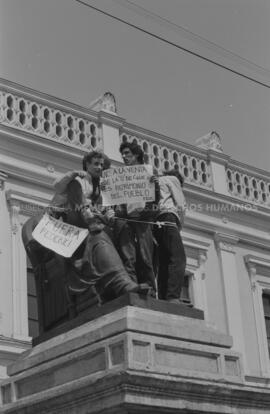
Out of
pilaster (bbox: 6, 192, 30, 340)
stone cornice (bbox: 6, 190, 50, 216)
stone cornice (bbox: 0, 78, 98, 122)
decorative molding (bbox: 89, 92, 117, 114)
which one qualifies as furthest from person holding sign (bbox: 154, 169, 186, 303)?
decorative molding (bbox: 89, 92, 117, 114)

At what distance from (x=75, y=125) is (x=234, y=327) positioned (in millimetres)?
5066

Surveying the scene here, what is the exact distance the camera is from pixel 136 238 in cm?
644

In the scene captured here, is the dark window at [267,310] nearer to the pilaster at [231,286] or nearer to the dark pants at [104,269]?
the pilaster at [231,286]

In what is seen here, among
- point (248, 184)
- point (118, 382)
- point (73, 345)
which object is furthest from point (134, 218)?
point (248, 184)

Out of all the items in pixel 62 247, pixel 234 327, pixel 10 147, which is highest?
pixel 10 147

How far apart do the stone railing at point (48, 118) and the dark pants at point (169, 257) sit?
9726mm

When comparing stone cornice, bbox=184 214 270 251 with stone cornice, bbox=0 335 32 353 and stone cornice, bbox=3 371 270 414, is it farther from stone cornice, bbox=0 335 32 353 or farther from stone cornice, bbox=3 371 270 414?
stone cornice, bbox=3 371 270 414

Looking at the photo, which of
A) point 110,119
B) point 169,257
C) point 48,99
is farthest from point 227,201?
point 169,257

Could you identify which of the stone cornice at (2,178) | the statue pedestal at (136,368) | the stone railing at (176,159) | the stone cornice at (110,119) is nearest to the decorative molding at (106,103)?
the stone cornice at (110,119)

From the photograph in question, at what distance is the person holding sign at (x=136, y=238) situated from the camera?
6.38m

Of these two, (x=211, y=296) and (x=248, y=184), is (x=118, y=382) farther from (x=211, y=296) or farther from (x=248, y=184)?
(x=248, y=184)

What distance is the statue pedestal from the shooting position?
17.6 ft

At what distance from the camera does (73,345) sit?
5.89 m

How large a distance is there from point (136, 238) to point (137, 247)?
2.5 inches
